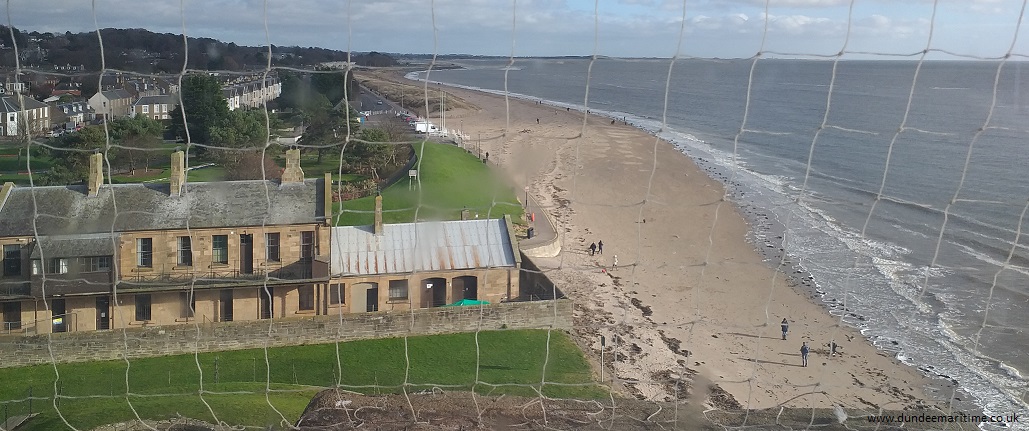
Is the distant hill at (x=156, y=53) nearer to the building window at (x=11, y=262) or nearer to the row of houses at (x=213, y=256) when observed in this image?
the row of houses at (x=213, y=256)

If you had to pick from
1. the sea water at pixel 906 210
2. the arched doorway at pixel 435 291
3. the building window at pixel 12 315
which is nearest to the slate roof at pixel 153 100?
the sea water at pixel 906 210

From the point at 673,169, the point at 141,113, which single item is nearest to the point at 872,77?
the point at 673,169

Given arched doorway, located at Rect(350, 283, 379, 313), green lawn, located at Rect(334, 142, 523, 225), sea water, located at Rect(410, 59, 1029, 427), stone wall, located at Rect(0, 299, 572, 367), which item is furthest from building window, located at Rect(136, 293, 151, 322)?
sea water, located at Rect(410, 59, 1029, 427)

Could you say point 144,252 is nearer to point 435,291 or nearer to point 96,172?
point 96,172

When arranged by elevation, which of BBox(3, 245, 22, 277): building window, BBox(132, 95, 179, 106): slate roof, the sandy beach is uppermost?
BBox(132, 95, 179, 106): slate roof

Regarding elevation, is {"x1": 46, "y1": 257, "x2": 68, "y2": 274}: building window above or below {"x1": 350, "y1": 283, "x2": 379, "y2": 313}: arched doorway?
above

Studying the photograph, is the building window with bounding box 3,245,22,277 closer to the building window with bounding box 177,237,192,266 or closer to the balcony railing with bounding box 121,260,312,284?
the balcony railing with bounding box 121,260,312,284

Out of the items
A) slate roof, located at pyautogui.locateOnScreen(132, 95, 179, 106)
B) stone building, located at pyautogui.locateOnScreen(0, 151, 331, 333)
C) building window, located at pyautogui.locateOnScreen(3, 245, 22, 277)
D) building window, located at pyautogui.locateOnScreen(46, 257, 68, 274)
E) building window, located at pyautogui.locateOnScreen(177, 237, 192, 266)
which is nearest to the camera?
stone building, located at pyautogui.locateOnScreen(0, 151, 331, 333)
